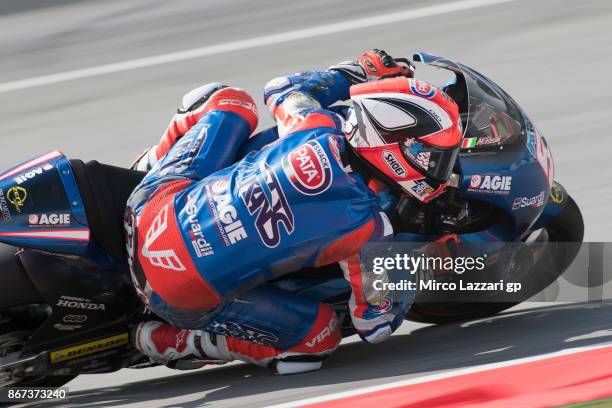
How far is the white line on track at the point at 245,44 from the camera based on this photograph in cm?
936

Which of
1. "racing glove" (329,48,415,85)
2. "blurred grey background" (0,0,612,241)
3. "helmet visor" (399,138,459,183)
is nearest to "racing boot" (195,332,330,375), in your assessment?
"helmet visor" (399,138,459,183)

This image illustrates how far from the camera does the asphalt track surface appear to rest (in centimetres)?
789

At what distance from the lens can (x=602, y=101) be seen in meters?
7.88

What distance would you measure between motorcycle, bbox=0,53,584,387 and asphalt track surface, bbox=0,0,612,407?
136 centimetres

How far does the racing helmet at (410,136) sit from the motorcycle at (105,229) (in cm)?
34

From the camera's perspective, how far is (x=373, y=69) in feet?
18.2

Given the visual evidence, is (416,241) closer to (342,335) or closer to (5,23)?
(342,335)

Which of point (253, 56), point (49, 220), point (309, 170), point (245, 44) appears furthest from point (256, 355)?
point (245, 44)

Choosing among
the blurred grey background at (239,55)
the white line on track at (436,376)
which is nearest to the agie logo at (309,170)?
the white line on track at (436,376)

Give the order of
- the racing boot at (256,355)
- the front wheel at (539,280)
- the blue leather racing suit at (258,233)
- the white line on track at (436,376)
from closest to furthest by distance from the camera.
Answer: the white line on track at (436,376), the blue leather racing suit at (258,233), the racing boot at (256,355), the front wheel at (539,280)

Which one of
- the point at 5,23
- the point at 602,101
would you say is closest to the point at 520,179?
the point at 602,101

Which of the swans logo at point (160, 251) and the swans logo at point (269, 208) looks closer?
the swans logo at point (269, 208)

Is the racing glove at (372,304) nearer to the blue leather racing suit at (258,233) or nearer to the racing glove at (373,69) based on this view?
the blue leather racing suit at (258,233)

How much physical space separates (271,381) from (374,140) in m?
1.31
